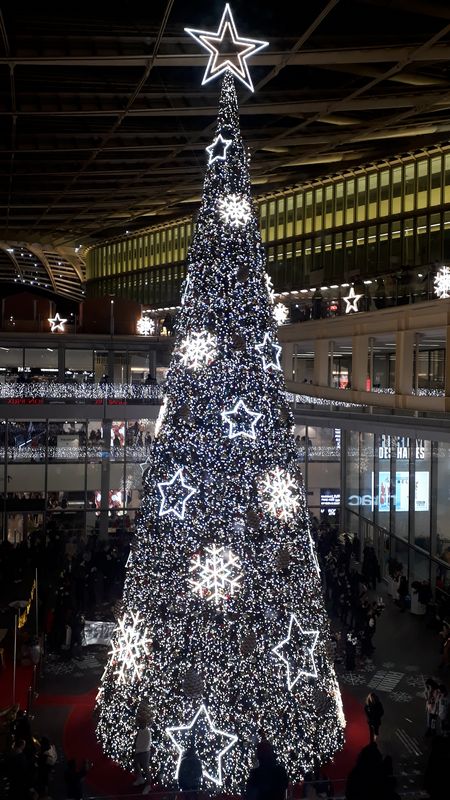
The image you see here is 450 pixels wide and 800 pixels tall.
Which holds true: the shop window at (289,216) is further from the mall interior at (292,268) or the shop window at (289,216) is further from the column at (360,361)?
the column at (360,361)

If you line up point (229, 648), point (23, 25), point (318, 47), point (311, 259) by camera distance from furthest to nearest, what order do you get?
point (311, 259) < point (318, 47) < point (23, 25) < point (229, 648)

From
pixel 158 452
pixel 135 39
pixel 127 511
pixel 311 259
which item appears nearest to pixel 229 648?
pixel 158 452

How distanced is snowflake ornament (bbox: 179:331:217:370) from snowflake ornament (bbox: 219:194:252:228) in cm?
137

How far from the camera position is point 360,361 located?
18.2 meters

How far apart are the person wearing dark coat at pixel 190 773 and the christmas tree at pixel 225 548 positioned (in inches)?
15.9

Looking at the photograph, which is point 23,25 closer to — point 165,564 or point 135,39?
point 135,39

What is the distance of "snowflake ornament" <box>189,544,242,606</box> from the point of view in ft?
30.6

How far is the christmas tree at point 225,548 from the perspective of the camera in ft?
30.6

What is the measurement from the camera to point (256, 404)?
947cm

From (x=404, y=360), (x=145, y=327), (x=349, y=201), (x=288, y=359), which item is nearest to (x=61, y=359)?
(x=145, y=327)

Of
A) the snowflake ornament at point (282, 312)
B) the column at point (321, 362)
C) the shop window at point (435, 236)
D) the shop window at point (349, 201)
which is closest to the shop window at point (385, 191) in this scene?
the shop window at point (349, 201)

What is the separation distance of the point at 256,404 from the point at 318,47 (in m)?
14.3

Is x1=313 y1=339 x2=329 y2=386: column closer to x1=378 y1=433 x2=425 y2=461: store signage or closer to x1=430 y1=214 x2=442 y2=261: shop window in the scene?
x1=378 y1=433 x2=425 y2=461: store signage

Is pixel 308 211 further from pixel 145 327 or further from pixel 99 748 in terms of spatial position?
pixel 99 748
